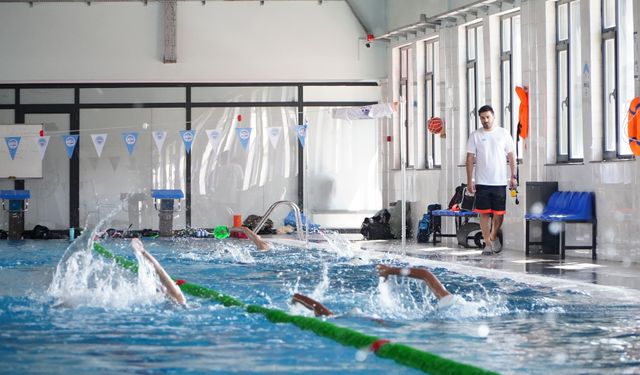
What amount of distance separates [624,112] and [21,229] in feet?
40.1

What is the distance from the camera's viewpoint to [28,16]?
69.3 ft

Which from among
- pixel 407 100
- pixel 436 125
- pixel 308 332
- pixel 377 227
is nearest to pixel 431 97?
pixel 407 100

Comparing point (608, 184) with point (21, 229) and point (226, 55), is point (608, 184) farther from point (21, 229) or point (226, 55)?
point (21, 229)

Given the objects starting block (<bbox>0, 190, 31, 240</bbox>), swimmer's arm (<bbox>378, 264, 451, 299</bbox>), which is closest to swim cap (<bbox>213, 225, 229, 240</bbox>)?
starting block (<bbox>0, 190, 31, 240</bbox>)

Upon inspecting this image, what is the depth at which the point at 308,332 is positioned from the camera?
6039mm

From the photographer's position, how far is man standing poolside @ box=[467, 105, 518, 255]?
13234 millimetres

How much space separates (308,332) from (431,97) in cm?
1393

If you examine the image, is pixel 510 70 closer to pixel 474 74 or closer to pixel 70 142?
pixel 474 74

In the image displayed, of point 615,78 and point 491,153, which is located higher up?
point 615,78

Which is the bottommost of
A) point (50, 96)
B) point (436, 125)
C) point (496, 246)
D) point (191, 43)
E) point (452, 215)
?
point (496, 246)

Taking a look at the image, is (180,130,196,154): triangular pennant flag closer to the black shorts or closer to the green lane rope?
the black shorts

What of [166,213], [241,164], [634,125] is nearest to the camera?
[634,125]

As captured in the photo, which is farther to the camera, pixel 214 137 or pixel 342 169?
pixel 342 169

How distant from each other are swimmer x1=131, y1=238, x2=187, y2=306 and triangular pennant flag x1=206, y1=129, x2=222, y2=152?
14324 mm
